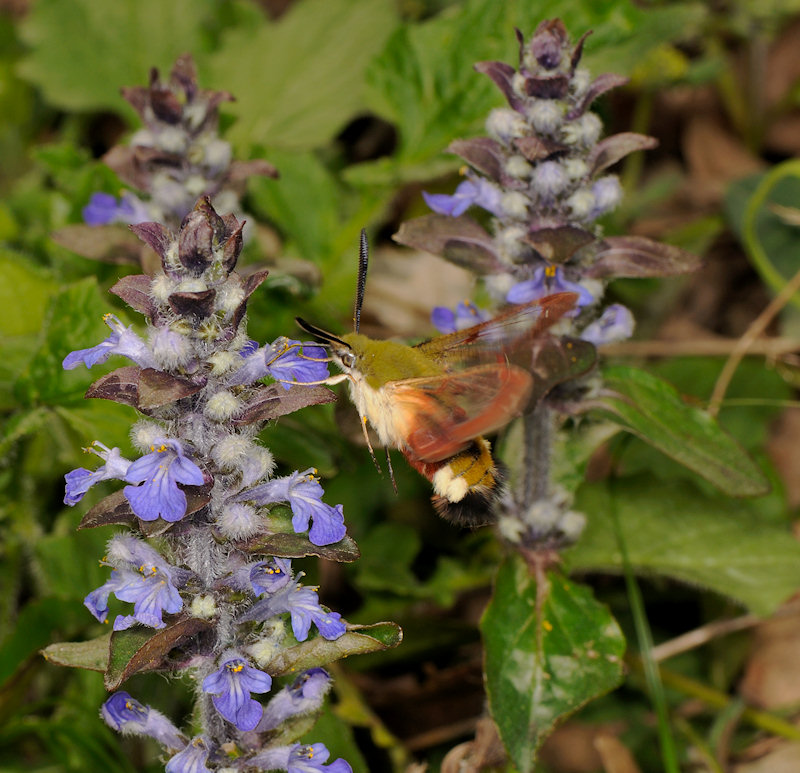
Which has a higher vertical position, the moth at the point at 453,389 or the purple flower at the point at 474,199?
the purple flower at the point at 474,199

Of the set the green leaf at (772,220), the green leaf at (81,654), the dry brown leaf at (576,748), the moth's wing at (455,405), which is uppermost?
the moth's wing at (455,405)

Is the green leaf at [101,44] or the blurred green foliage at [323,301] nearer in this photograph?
the blurred green foliage at [323,301]

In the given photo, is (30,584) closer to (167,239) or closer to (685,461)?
(167,239)

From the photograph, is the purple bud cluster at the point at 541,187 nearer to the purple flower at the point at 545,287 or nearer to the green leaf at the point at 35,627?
the purple flower at the point at 545,287

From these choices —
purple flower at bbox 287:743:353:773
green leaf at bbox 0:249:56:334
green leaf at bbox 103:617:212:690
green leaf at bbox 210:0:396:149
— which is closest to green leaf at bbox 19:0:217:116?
green leaf at bbox 210:0:396:149

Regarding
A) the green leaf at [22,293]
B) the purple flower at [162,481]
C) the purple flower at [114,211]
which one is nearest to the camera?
the purple flower at [162,481]

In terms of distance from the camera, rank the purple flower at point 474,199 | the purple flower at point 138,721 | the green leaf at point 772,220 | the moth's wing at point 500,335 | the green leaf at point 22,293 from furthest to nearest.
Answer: the green leaf at point 772,220
the green leaf at point 22,293
the purple flower at point 474,199
the moth's wing at point 500,335
the purple flower at point 138,721

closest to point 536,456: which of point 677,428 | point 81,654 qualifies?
point 677,428

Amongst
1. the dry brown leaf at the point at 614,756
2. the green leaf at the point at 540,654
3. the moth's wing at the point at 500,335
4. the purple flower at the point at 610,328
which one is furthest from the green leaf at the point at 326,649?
the dry brown leaf at the point at 614,756
